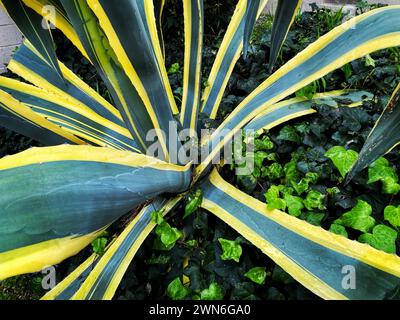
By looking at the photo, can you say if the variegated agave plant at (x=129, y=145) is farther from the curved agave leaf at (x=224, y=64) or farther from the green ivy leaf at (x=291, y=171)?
the green ivy leaf at (x=291, y=171)

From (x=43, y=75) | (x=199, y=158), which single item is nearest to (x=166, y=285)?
(x=199, y=158)

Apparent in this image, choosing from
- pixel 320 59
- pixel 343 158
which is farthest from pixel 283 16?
pixel 343 158

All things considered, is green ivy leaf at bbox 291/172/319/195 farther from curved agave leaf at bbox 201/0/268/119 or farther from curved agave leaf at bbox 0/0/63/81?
curved agave leaf at bbox 0/0/63/81

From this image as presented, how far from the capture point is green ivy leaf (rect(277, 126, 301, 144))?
0.91 metres

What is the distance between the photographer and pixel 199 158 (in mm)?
830

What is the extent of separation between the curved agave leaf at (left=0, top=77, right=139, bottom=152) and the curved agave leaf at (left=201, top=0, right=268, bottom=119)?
24cm

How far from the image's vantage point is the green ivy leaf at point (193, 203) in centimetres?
74

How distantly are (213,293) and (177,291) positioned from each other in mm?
73

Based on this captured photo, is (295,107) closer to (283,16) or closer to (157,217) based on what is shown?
(283,16)

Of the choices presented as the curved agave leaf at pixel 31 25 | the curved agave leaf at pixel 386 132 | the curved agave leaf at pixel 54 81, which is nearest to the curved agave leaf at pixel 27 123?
the curved agave leaf at pixel 31 25

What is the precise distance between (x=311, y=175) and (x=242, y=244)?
21 cm

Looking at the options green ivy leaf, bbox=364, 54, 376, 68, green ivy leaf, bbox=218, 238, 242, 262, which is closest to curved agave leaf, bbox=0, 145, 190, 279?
green ivy leaf, bbox=218, 238, 242, 262

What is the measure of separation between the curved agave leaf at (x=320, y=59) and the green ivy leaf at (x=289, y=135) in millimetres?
80

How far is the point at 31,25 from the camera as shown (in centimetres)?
72
